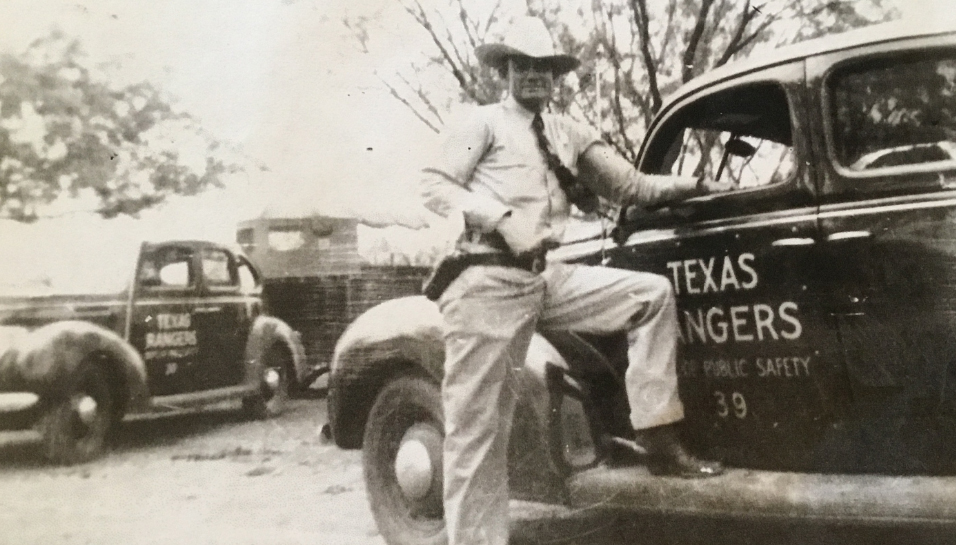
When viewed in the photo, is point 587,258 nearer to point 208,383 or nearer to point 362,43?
point 362,43

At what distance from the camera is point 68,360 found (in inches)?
104

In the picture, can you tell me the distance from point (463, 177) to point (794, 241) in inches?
30.0

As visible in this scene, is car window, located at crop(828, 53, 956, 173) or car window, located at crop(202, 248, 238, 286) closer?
car window, located at crop(828, 53, 956, 173)

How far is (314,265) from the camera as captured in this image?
2369mm

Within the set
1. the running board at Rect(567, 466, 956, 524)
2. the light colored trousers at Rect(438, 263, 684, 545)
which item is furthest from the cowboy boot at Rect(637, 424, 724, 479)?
the light colored trousers at Rect(438, 263, 684, 545)

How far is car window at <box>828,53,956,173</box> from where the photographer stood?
6.13ft

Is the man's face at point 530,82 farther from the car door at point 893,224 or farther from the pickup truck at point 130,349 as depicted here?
the pickup truck at point 130,349

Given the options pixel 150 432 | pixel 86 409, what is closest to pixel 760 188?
pixel 150 432

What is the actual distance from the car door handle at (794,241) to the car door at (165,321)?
161 cm

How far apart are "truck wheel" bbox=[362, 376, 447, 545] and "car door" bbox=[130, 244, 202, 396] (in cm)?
61

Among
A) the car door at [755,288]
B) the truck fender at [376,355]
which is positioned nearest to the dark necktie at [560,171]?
the car door at [755,288]

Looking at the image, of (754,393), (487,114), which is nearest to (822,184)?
(754,393)

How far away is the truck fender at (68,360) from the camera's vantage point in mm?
2502

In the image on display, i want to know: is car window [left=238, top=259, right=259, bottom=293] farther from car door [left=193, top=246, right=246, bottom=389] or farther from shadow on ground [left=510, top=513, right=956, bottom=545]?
shadow on ground [left=510, top=513, right=956, bottom=545]
